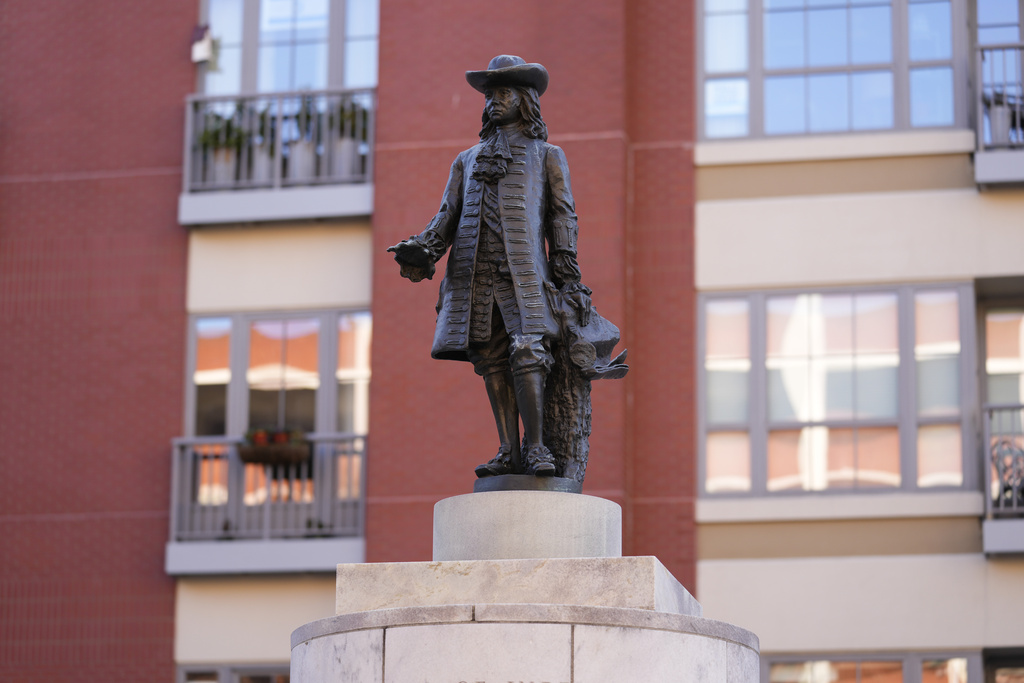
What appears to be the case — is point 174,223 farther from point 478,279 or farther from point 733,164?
point 478,279

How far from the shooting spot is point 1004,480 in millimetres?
16547

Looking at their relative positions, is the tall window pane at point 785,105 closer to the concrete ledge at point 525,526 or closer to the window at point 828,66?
the window at point 828,66

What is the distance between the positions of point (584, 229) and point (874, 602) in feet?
15.4

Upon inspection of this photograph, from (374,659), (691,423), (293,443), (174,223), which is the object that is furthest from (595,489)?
(374,659)

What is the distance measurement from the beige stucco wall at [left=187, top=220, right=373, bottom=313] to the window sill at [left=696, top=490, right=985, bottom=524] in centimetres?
441

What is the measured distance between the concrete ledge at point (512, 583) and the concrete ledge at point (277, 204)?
9436 mm

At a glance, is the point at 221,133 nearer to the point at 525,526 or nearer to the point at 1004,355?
the point at 1004,355

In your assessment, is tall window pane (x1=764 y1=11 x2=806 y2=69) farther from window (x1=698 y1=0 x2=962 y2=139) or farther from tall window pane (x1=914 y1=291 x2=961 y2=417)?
tall window pane (x1=914 y1=291 x2=961 y2=417)

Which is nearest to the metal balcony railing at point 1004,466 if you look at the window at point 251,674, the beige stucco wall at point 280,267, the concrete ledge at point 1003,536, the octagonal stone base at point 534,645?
the concrete ledge at point 1003,536

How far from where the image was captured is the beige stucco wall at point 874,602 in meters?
16.1

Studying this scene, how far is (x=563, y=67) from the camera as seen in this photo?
17734mm

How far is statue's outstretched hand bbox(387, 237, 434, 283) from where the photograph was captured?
9.29 metres

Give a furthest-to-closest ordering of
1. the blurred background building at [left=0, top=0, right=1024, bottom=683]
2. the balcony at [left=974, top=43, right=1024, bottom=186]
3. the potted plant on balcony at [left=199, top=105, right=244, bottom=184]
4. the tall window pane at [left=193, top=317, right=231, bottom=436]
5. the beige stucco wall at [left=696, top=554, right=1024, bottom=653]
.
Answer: the potted plant on balcony at [left=199, top=105, right=244, bottom=184] < the tall window pane at [left=193, top=317, right=231, bottom=436] < the balcony at [left=974, top=43, right=1024, bottom=186] < the blurred background building at [left=0, top=0, right=1024, bottom=683] < the beige stucco wall at [left=696, top=554, right=1024, bottom=653]

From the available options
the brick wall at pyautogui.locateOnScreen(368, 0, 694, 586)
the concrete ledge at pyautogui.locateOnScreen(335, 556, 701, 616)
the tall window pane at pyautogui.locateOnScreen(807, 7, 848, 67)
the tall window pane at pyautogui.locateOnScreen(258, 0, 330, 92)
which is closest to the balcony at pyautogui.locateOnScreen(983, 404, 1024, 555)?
the brick wall at pyautogui.locateOnScreen(368, 0, 694, 586)
